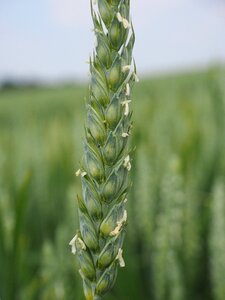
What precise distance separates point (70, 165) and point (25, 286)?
149 centimetres

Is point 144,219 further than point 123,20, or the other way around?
point 144,219

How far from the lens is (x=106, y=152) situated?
0.34 meters

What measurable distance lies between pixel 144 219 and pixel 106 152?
127cm

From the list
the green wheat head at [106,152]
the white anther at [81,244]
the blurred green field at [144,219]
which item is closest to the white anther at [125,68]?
the green wheat head at [106,152]

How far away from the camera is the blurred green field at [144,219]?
1.17m

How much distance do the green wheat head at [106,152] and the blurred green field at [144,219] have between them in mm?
526

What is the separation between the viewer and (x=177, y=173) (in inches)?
50.8

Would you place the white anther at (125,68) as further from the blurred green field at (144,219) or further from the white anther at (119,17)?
the blurred green field at (144,219)

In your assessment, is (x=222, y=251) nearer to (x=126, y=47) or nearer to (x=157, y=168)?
(x=126, y=47)

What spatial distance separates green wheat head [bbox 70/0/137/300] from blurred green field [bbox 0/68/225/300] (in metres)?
0.53

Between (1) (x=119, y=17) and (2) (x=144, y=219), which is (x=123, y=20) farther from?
(2) (x=144, y=219)

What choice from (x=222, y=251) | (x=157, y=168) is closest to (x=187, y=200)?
(x=222, y=251)

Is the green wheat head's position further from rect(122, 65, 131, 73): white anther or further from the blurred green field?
the blurred green field

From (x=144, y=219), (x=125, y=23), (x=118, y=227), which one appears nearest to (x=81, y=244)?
(x=118, y=227)
